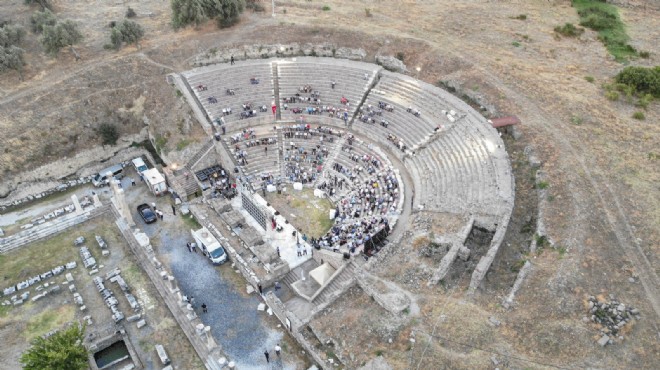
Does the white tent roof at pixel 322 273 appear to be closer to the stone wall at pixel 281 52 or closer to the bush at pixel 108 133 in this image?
the bush at pixel 108 133

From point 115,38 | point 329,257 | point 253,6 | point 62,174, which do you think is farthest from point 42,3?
point 329,257

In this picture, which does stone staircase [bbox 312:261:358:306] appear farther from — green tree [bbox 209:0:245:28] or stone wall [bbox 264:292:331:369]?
green tree [bbox 209:0:245:28]

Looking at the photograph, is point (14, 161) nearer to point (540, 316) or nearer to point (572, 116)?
point (540, 316)

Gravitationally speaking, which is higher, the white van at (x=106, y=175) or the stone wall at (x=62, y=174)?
the stone wall at (x=62, y=174)

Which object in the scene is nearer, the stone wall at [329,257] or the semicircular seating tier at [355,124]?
the stone wall at [329,257]

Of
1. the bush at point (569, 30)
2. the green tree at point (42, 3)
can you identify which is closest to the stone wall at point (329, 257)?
the bush at point (569, 30)

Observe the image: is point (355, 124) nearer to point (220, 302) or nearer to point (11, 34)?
point (220, 302)

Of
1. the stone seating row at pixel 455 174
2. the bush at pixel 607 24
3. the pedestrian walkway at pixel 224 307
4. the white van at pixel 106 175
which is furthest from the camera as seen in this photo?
the bush at pixel 607 24
